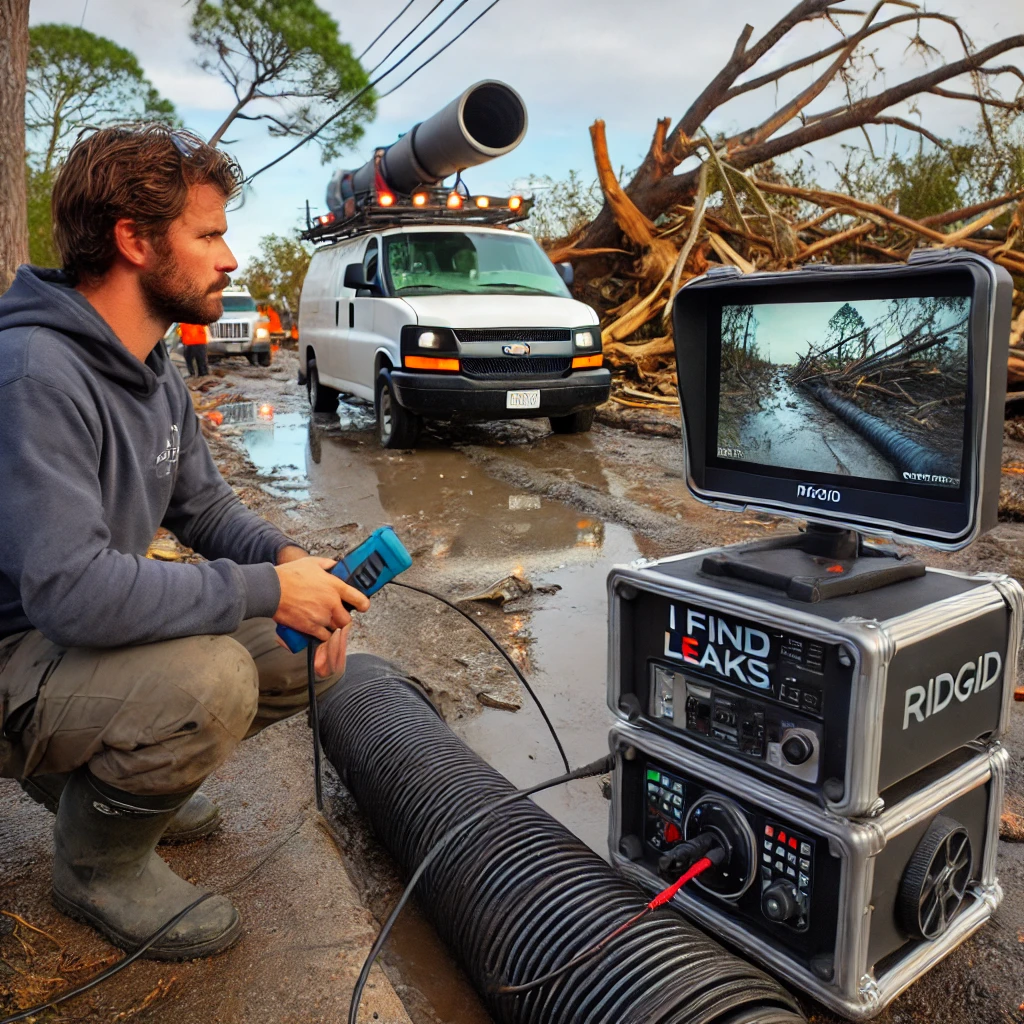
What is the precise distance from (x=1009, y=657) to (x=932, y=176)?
17.3 metres

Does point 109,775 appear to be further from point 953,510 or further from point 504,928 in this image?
point 953,510

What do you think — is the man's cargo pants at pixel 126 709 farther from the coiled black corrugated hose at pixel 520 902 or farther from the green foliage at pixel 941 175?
the green foliage at pixel 941 175

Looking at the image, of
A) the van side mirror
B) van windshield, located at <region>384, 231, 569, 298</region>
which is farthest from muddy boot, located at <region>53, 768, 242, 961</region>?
the van side mirror

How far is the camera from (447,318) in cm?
849

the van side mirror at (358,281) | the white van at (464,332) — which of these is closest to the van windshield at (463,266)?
the white van at (464,332)

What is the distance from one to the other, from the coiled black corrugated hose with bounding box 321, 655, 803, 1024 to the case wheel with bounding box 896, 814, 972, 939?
357 millimetres

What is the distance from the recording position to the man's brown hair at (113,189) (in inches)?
82.0

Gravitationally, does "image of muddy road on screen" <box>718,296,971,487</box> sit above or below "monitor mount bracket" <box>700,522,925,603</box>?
above

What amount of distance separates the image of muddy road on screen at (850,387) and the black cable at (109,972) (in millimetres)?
1668

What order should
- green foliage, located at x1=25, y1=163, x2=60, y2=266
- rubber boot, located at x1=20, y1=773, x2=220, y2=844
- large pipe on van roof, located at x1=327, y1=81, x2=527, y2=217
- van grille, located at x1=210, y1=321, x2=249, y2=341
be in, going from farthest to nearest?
green foliage, located at x1=25, y1=163, x2=60, y2=266, van grille, located at x1=210, y1=321, x2=249, y2=341, large pipe on van roof, located at x1=327, y1=81, x2=527, y2=217, rubber boot, located at x1=20, y1=773, x2=220, y2=844

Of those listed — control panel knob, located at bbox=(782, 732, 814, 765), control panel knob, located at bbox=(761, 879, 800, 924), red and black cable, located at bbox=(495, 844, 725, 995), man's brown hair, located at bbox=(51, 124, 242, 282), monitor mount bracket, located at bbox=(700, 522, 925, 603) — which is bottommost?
red and black cable, located at bbox=(495, 844, 725, 995)

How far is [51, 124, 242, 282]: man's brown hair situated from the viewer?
208 centimetres

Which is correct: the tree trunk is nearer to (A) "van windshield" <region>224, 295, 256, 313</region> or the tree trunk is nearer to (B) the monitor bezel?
(B) the monitor bezel

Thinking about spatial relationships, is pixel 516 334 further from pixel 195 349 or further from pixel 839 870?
pixel 195 349
